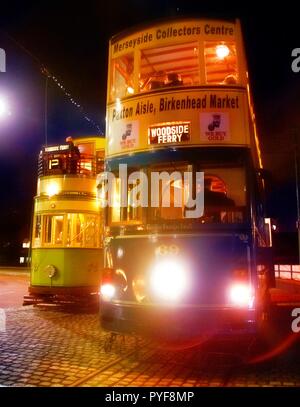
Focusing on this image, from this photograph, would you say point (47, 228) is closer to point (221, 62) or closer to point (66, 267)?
point (66, 267)

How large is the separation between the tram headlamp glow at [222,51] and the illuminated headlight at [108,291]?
4378 mm

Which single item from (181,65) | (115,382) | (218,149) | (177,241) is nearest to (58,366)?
(115,382)

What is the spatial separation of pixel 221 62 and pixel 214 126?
1336 mm

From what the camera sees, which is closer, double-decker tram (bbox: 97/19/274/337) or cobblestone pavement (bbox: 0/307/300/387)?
cobblestone pavement (bbox: 0/307/300/387)

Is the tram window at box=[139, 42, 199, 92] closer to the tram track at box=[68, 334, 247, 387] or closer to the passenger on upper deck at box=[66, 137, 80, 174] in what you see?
the tram track at box=[68, 334, 247, 387]

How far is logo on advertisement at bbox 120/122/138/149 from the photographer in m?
7.96

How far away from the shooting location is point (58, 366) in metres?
7.31

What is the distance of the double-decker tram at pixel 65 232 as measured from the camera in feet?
47.1

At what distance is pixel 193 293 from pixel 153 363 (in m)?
1.48

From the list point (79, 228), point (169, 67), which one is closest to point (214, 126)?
point (169, 67)

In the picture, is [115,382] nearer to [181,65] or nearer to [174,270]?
[174,270]

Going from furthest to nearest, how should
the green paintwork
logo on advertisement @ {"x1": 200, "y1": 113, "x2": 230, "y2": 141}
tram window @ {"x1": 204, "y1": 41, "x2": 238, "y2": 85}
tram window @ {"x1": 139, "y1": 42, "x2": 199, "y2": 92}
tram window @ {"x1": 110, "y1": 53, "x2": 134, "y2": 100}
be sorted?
the green paintwork
tram window @ {"x1": 110, "y1": 53, "x2": 134, "y2": 100}
tram window @ {"x1": 139, "y1": 42, "x2": 199, "y2": 92}
tram window @ {"x1": 204, "y1": 41, "x2": 238, "y2": 85}
logo on advertisement @ {"x1": 200, "y1": 113, "x2": 230, "y2": 141}

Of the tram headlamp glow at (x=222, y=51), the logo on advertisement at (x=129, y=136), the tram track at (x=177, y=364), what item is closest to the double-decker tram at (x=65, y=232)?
the tram track at (x=177, y=364)
